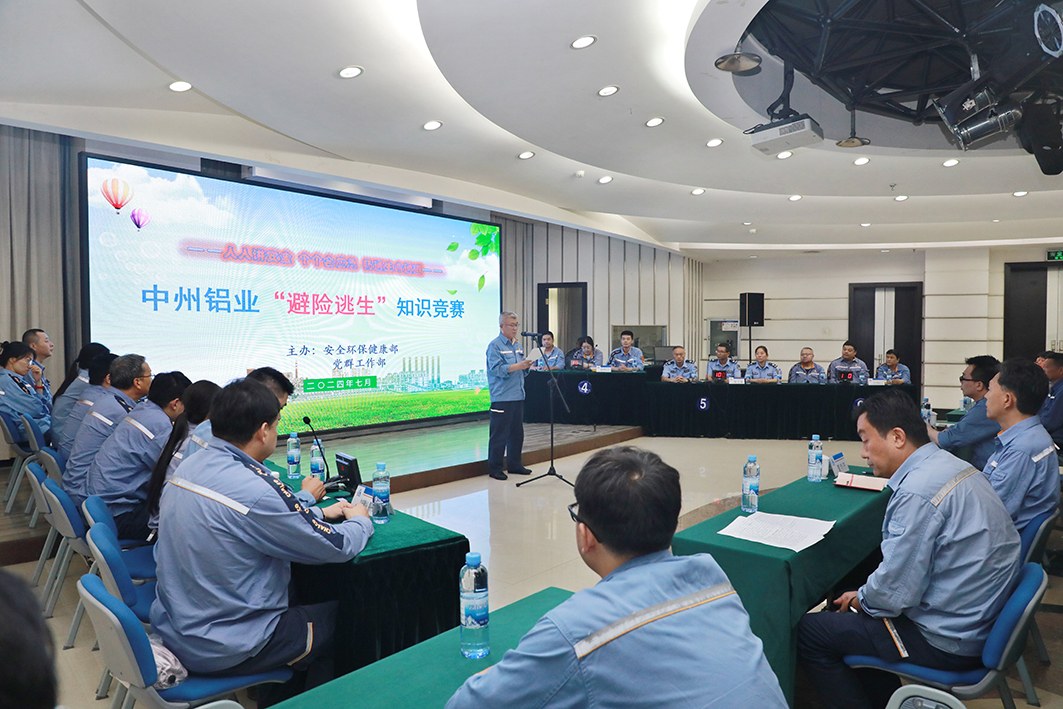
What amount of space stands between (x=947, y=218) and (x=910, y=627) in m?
9.40

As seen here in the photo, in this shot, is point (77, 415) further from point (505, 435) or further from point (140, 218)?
point (505, 435)

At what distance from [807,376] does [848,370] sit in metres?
0.52

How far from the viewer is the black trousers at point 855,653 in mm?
2062

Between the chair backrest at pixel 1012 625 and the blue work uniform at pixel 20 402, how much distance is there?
232 inches

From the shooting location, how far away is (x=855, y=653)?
217 centimetres

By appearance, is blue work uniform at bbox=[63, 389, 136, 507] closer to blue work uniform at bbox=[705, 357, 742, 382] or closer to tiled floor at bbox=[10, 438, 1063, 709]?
tiled floor at bbox=[10, 438, 1063, 709]

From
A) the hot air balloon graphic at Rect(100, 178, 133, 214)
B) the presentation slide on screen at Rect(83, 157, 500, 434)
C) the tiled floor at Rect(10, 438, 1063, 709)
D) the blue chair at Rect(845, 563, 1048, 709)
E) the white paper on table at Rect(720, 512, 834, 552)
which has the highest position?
the hot air balloon graphic at Rect(100, 178, 133, 214)

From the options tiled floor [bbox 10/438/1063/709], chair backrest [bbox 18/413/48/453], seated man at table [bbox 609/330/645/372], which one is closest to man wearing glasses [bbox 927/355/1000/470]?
tiled floor [bbox 10/438/1063/709]

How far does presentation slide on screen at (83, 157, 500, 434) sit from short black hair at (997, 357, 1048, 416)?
6.58 m

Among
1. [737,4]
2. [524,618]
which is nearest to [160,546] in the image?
[524,618]

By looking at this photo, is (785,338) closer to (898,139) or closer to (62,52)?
(898,139)

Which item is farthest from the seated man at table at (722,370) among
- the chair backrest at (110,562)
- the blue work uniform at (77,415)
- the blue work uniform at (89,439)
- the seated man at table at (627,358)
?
the chair backrest at (110,562)

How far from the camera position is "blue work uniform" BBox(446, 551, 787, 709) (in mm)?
1033

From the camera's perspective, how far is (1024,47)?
368cm
